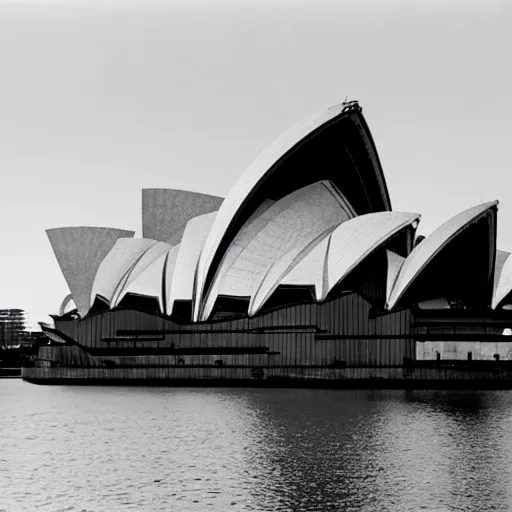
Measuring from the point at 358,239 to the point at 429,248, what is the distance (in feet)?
12.3

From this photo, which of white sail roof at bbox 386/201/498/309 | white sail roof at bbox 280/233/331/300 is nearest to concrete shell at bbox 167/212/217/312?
white sail roof at bbox 280/233/331/300

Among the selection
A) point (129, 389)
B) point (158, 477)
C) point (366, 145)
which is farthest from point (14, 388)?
point (158, 477)

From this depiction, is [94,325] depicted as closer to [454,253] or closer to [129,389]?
[129,389]

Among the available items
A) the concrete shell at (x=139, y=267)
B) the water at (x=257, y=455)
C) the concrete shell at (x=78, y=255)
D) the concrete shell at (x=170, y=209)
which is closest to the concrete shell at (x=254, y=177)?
the concrete shell at (x=139, y=267)

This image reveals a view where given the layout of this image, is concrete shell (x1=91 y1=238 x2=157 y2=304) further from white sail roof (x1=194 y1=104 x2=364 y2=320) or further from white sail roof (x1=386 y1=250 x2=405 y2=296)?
white sail roof (x1=386 y1=250 x2=405 y2=296)

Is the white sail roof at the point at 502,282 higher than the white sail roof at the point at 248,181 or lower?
lower

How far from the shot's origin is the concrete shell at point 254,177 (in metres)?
51.6

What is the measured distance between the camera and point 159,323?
52.8 meters

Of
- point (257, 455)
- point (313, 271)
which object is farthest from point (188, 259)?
point (257, 455)

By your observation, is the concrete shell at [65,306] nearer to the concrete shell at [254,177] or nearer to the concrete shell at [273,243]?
the concrete shell at [254,177]

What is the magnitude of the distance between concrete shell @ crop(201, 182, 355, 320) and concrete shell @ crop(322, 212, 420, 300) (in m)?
2.36

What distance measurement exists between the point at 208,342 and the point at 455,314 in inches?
520

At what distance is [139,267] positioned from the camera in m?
57.3

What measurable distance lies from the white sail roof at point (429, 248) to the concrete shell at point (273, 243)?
5556 mm
